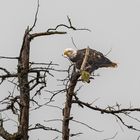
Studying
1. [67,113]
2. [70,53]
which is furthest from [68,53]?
[67,113]

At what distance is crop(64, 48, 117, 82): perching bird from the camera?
7945 millimetres

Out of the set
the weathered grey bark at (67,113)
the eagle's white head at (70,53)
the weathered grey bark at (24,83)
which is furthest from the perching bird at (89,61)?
the weathered grey bark at (24,83)

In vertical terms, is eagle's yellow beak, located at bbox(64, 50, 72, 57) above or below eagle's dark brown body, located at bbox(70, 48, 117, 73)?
above

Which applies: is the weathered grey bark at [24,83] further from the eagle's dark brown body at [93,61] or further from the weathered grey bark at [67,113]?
the eagle's dark brown body at [93,61]

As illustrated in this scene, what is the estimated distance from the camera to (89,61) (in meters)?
8.93

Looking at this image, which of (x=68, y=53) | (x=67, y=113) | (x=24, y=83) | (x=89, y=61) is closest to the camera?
(x=24, y=83)

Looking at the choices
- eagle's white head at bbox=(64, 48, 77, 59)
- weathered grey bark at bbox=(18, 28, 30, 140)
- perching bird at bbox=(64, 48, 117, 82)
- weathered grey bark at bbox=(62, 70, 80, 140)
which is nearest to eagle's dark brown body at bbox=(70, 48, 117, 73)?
perching bird at bbox=(64, 48, 117, 82)

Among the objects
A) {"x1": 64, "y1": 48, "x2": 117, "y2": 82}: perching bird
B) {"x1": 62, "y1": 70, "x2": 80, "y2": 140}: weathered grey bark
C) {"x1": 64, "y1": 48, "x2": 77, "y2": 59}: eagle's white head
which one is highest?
{"x1": 64, "y1": 48, "x2": 77, "y2": 59}: eagle's white head

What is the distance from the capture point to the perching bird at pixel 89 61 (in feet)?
26.1

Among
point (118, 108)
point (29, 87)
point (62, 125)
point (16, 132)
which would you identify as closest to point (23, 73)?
point (29, 87)

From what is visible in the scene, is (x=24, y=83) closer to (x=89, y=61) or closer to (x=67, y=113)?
(x=67, y=113)

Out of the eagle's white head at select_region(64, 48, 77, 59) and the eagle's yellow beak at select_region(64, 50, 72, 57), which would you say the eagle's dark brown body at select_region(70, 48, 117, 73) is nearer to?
the eagle's white head at select_region(64, 48, 77, 59)

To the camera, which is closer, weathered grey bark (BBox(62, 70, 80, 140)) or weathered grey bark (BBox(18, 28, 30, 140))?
weathered grey bark (BBox(18, 28, 30, 140))

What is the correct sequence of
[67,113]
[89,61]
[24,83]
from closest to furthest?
[24,83] < [67,113] < [89,61]
